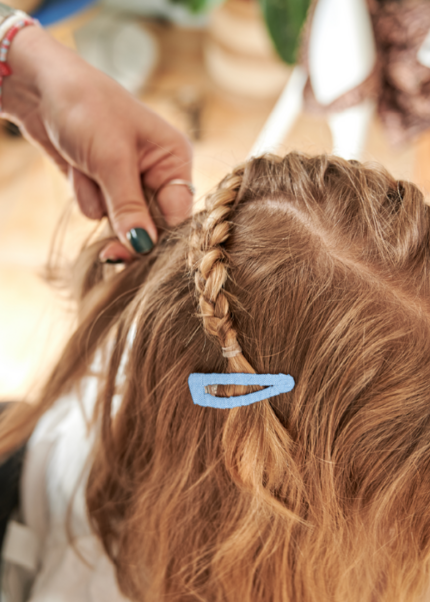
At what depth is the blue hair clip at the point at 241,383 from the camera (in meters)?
0.52

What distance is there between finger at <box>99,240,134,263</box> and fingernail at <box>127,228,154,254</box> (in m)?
0.02

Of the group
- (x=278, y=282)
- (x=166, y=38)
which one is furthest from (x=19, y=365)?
(x=166, y=38)

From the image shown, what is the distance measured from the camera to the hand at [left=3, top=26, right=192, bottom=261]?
750 millimetres

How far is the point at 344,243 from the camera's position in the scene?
0.54 metres

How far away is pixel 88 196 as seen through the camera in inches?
32.2

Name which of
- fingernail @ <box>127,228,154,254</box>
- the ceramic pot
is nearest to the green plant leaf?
the ceramic pot

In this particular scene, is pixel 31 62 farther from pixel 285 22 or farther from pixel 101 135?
pixel 285 22

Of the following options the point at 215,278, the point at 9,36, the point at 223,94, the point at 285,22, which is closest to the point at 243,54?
the point at 223,94

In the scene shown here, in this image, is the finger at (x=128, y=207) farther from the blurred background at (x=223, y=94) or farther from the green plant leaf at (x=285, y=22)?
the green plant leaf at (x=285, y=22)

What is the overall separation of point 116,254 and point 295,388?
0.32m

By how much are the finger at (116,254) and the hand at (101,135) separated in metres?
0.03

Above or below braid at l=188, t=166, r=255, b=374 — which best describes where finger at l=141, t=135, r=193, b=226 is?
above

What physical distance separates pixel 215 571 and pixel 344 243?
0.48m

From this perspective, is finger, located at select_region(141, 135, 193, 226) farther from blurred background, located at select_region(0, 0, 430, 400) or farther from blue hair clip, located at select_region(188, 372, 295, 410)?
blue hair clip, located at select_region(188, 372, 295, 410)
